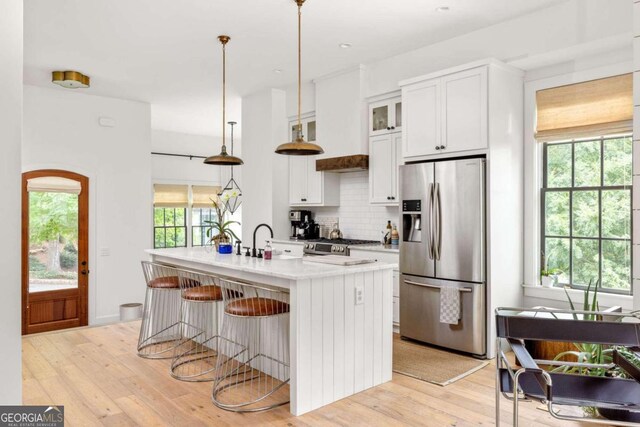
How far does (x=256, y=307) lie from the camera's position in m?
3.09

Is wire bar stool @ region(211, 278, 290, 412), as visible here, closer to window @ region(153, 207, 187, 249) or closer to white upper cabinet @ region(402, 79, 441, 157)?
white upper cabinet @ region(402, 79, 441, 157)

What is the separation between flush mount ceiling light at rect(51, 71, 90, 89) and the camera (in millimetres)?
5504

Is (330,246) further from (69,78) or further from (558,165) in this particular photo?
(69,78)

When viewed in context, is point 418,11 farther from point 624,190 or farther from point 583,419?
point 583,419

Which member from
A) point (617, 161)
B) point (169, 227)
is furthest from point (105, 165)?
point (617, 161)

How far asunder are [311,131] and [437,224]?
2.61 metres

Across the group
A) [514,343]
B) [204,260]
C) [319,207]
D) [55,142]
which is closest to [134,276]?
[55,142]

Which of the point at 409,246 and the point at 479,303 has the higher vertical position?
the point at 409,246

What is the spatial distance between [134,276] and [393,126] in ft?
14.5

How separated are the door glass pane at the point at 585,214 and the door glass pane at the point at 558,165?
0.17 metres

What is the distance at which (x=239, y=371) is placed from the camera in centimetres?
376

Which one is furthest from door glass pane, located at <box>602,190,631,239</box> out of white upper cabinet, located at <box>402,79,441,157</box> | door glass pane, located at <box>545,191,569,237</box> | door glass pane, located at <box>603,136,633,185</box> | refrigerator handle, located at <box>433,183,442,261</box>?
white upper cabinet, located at <box>402,79,441,157</box>

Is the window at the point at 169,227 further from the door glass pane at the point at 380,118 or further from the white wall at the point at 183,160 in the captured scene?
the door glass pane at the point at 380,118

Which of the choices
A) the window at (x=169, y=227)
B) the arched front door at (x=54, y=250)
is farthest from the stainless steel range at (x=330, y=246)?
the window at (x=169, y=227)
